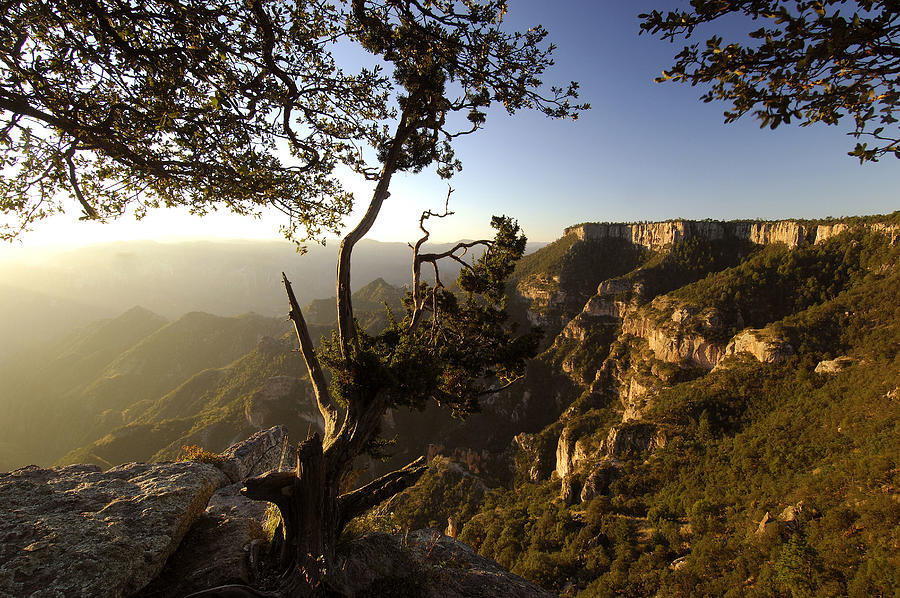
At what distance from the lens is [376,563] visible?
664cm

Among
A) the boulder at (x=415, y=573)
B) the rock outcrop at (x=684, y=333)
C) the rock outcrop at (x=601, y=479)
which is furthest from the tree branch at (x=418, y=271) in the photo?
the rock outcrop at (x=684, y=333)

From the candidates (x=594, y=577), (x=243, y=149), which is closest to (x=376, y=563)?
(x=243, y=149)

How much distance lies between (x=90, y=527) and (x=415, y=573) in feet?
18.3

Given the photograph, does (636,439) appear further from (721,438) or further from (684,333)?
(684,333)

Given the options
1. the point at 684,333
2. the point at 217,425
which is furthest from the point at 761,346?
the point at 217,425

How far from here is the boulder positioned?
623cm

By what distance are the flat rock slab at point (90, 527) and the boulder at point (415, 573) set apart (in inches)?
120

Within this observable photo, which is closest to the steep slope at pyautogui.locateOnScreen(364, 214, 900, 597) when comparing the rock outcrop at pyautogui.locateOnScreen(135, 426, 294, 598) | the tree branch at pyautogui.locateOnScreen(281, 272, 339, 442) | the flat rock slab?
the rock outcrop at pyautogui.locateOnScreen(135, 426, 294, 598)

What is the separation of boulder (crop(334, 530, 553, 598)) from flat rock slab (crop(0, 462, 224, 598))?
3.06 metres

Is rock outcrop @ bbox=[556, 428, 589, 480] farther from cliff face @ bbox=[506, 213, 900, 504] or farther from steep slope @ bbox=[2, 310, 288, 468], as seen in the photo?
steep slope @ bbox=[2, 310, 288, 468]

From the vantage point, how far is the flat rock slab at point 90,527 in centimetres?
427

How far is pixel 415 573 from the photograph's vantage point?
265 inches

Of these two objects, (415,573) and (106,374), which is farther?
(106,374)

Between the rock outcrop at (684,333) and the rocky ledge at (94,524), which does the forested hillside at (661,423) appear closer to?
the rock outcrop at (684,333)
